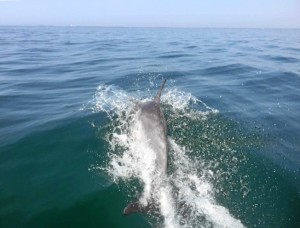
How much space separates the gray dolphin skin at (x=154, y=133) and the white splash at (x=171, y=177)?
14 cm

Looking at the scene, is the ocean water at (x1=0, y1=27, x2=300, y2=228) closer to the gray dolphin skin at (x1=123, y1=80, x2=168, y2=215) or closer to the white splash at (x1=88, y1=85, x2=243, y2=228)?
the white splash at (x1=88, y1=85, x2=243, y2=228)

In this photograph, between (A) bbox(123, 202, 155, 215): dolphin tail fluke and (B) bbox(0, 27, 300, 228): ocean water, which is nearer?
→ (A) bbox(123, 202, 155, 215): dolphin tail fluke

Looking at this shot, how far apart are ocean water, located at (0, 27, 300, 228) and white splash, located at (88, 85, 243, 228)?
25 millimetres

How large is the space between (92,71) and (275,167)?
12.5 m

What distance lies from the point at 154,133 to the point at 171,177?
1.40 meters

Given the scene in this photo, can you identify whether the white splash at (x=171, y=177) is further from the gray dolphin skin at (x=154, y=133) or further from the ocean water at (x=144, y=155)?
the gray dolphin skin at (x=154, y=133)

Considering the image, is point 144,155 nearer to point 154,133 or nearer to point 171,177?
point 154,133

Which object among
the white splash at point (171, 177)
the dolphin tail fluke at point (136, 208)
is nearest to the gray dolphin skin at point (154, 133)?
the dolphin tail fluke at point (136, 208)

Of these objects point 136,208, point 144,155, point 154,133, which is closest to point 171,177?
point 144,155

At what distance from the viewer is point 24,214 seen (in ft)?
19.8

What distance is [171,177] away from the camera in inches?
276

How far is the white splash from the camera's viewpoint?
599cm

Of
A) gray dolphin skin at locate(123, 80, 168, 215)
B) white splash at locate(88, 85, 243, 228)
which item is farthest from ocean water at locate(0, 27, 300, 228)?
gray dolphin skin at locate(123, 80, 168, 215)

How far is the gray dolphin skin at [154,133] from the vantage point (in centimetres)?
617
